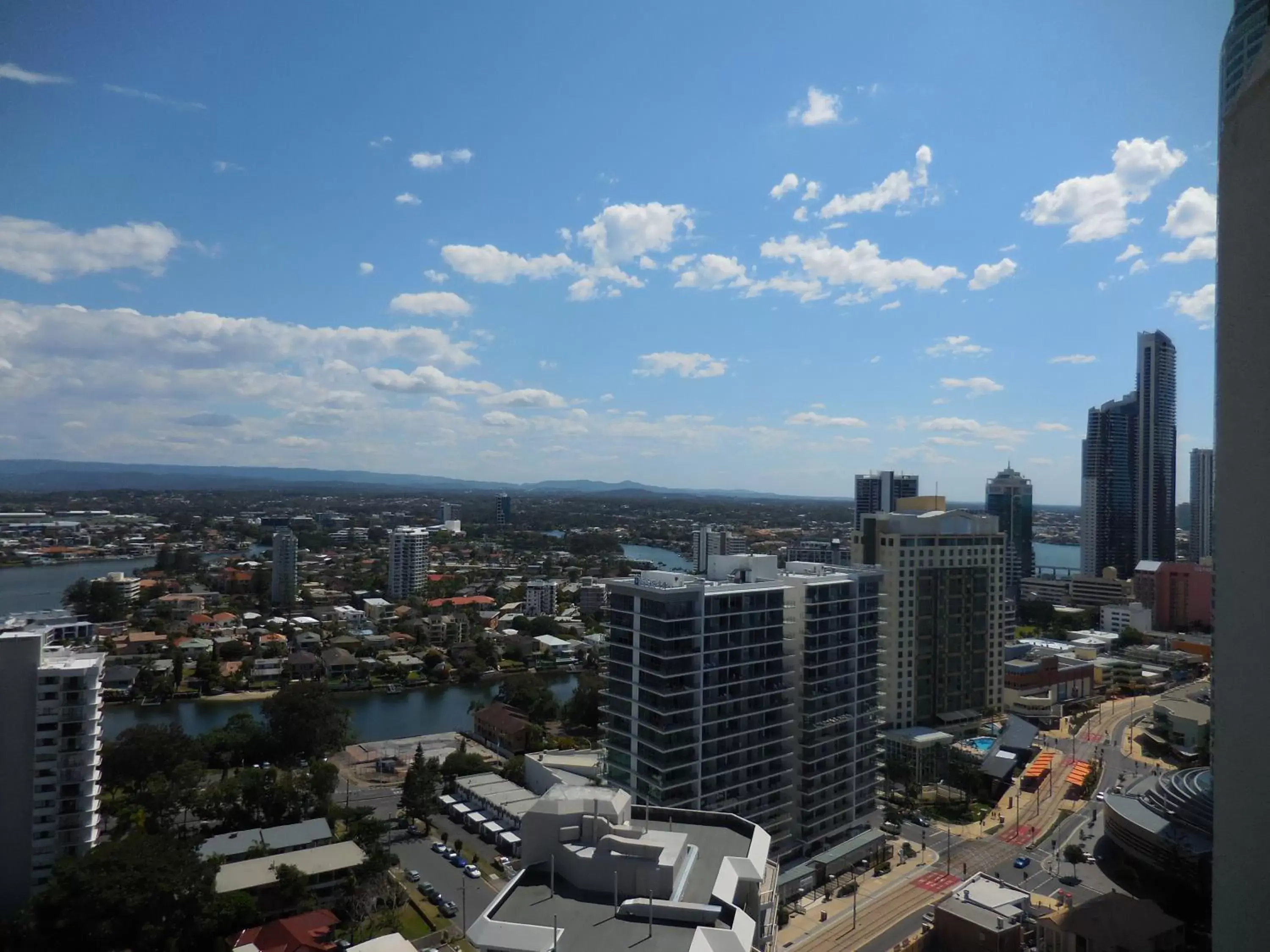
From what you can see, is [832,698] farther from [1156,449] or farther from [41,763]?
[1156,449]

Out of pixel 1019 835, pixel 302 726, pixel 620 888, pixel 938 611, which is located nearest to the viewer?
pixel 620 888

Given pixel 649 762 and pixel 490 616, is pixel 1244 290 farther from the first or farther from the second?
pixel 490 616

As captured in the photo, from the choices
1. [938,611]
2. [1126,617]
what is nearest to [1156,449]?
[1126,617]

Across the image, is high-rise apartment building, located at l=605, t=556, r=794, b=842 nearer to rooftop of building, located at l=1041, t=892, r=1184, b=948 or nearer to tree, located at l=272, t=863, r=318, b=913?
rooftop of building, located at l=1041, t=892, r=1184, b=948

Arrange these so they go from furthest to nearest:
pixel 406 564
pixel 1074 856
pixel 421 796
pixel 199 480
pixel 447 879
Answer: pixel 199 480 < pixel 406 564 < pixel 421 796 < pixel 1074 856 < pixel 447 879

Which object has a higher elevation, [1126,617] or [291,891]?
[1126,617]

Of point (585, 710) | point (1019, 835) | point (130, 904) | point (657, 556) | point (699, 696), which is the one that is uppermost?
point (699, 696)
